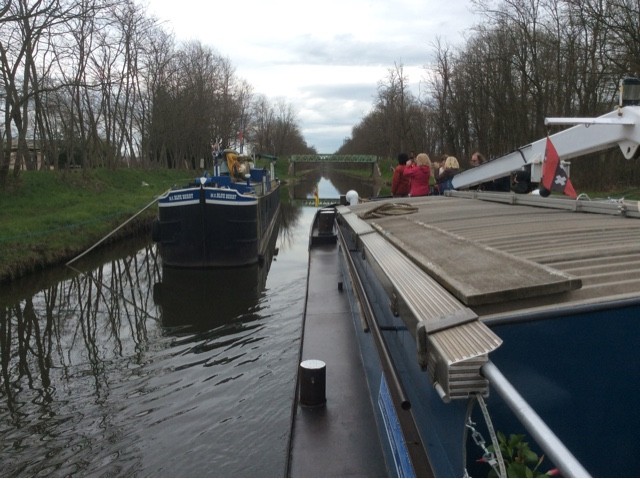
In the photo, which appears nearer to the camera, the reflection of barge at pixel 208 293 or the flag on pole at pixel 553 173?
the flag on pole at pixel 553 173

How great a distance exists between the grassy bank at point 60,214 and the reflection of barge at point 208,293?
2858 millimetres

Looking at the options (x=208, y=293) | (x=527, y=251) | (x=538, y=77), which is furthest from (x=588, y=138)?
(x=538, y=77)

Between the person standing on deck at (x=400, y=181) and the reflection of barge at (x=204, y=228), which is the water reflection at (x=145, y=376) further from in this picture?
the person standing on deck at (x=400, y=181)

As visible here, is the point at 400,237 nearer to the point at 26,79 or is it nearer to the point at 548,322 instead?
the point at 548,322

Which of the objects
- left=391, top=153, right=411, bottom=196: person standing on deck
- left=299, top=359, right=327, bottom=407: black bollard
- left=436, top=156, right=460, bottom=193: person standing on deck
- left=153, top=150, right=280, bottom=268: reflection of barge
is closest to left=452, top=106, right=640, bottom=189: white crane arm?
left=299, top=359, right=327, bottom=407: black bollard

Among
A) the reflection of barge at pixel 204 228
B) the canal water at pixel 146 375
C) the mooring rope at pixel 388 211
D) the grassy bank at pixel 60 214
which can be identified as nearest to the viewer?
the canal water at pixel 146 375

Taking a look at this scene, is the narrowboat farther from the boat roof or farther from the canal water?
the canal water

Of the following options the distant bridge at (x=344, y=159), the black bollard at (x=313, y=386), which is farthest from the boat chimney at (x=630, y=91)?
the distant bridge at (x=344, y=159)

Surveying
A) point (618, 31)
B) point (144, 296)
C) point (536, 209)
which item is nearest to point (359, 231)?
point (536, 209)

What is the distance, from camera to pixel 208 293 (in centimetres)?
1239

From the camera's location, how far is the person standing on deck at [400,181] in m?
11.1

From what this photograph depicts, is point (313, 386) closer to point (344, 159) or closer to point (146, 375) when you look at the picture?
point (146, 375)

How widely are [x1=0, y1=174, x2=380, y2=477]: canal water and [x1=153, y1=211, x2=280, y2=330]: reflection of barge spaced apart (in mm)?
43

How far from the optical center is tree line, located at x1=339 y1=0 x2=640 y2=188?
19091 millimetres
